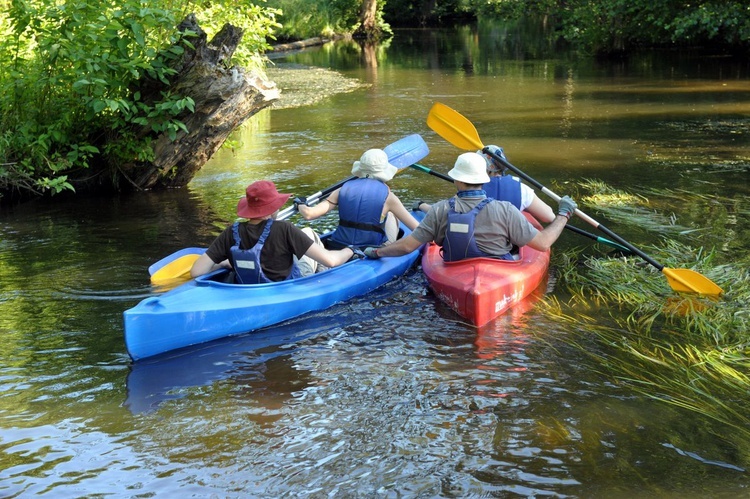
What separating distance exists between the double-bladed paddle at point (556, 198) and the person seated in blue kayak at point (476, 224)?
58 cm

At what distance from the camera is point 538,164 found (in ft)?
37.2

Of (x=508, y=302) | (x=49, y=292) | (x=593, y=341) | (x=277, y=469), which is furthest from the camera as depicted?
(x=49, y=292)

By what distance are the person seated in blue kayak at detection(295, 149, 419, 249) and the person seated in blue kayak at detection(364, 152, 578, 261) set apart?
0.59m

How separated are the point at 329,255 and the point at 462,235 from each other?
3.38ft

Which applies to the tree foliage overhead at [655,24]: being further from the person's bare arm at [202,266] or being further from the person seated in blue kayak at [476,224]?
the person's bare arm at [202,266]

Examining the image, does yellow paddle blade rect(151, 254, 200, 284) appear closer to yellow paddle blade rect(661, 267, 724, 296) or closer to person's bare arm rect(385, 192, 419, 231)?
person's bare arm rect(385, 192, 419, 231)

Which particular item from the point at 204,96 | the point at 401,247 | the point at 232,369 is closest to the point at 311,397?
the point at 232,369

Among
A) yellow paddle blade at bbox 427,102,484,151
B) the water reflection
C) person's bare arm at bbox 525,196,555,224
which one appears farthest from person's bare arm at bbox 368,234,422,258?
yellow paddle blade at bbox 427,102,484,151

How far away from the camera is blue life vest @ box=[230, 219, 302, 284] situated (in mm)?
5992

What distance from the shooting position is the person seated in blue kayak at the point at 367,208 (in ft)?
22.7

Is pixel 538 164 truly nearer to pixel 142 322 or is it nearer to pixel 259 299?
pixel 259 299

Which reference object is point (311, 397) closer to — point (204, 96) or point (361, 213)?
point (361, 213)

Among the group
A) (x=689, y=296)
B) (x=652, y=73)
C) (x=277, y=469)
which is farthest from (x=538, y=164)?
(x=652, y=73)

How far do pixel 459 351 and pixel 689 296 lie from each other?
6.38ft
